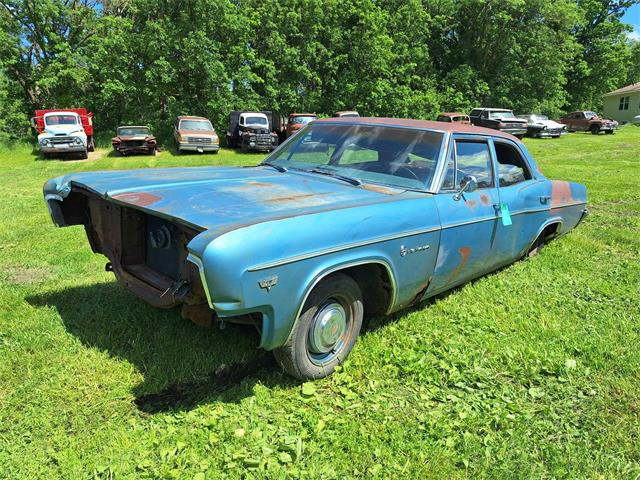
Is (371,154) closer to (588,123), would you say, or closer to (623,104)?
(588,123)

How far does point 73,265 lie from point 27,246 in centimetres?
117

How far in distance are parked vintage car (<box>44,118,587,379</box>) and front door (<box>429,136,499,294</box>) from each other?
0.5 inches

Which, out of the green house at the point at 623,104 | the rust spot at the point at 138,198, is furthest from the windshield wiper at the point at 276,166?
the green house at the point at 623,104

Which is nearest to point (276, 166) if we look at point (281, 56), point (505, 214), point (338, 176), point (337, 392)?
point (338, 176)

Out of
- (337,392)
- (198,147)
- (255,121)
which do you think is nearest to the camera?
(337,392)

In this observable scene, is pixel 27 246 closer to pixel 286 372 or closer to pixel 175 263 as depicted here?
pixel 175 263

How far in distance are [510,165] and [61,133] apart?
18.9 meters

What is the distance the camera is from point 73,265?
4.99m

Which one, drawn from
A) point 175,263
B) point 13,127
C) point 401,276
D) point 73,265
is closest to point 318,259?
point 401,276

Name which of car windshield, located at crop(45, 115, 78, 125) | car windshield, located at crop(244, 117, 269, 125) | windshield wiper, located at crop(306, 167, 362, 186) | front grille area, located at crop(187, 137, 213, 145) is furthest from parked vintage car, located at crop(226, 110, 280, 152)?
windshield wiper, located at crop(306, 167, 362, 186)

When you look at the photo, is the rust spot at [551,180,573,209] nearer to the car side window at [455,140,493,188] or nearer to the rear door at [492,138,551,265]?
the rear door at [492,138,551,265]

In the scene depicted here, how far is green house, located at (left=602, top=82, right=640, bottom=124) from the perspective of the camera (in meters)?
45.0

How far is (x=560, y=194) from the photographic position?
507 cm

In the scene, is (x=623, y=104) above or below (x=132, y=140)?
above
